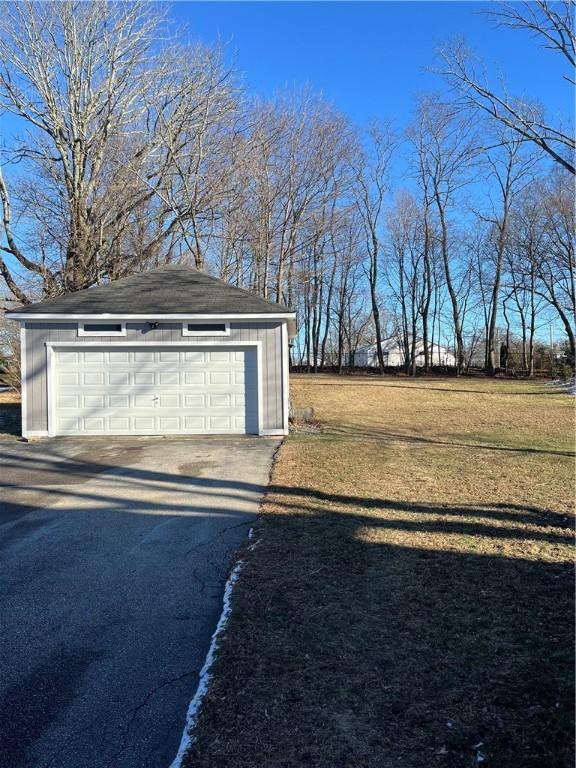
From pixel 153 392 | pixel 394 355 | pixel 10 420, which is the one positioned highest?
pixel 394 355

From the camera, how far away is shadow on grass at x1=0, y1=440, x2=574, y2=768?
2.17 meters

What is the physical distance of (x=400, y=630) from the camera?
3.13 metres

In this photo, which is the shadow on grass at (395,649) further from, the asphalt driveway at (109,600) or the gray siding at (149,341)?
the gray siding at (149,341)

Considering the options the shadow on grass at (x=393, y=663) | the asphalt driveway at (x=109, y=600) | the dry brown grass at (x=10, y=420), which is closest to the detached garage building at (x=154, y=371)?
the dry brown grass at (x=10, y=420)

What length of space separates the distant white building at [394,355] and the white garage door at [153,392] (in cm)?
3220

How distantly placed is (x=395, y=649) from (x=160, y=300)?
32.8ft

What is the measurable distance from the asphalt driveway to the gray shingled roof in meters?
4.11

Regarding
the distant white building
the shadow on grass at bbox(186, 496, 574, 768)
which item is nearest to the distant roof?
the distant white building

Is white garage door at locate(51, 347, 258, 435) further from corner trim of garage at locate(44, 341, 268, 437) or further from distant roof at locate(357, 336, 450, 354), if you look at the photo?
distant roof at locate(357, 336, 450, 354)

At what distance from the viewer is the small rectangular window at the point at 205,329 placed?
1108 cm

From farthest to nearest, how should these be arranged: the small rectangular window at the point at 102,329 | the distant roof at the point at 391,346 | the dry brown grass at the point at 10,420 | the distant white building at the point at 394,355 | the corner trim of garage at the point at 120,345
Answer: the distant roof at the point at 391,346, the distant white building at the point at 394,355, the dry brown grass at the point at 10,420, the small rectangular window at the point at 102,329, the corner trim of garage at the point at 120,345

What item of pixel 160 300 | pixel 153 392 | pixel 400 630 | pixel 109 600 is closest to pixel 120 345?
pixel 153 392

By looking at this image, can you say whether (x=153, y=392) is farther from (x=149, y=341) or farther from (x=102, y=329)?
(x=102, y=329)

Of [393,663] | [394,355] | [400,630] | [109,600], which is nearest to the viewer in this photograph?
[393,663]
